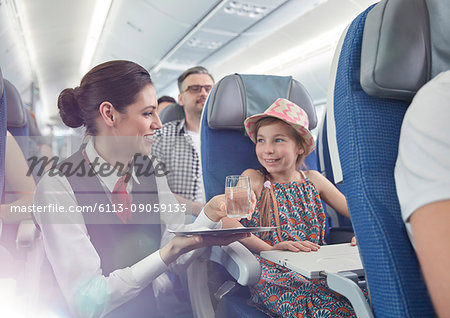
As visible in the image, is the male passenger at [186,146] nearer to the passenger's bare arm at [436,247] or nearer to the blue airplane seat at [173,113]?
the blue airplane seat at [173,113]

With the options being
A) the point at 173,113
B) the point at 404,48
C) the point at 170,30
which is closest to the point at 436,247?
the point at 404,48

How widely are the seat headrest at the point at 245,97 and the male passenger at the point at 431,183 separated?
52.9 inches

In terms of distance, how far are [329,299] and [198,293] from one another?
66cm

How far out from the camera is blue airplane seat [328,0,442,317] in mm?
941

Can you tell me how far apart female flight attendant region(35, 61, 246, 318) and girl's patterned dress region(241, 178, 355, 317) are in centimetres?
35

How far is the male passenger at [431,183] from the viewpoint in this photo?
2.62 ft

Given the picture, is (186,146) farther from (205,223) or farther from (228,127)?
(205,223)

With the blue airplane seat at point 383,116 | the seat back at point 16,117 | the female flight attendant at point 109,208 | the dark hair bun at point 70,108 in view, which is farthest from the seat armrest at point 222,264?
the seat back at point 16,117

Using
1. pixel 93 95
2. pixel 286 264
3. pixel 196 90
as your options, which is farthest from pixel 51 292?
pixel 196 90

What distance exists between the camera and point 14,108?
2.72m

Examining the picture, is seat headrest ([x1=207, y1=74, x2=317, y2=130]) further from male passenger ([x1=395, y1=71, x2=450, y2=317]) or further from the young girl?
male passenger ([x1=395, y1=71, x2=450, y2=317])

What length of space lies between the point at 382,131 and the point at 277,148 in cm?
112

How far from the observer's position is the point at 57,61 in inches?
458

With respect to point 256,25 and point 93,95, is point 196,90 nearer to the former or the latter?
point 93,95
